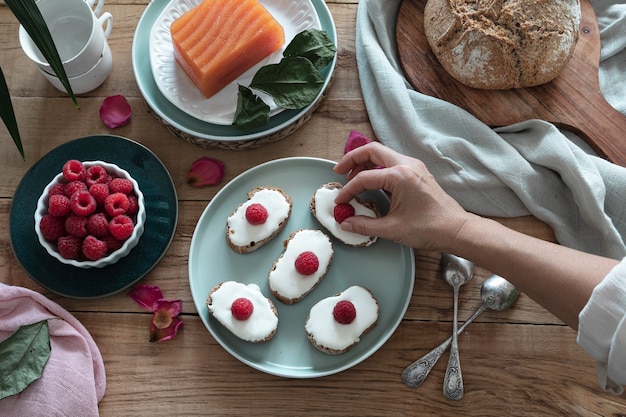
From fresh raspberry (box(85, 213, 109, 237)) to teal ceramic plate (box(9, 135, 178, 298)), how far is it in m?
0.11

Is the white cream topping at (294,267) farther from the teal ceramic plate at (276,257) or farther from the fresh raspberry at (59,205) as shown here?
the fresh raspberry at (59,205)

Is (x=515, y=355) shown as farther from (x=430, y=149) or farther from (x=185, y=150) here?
(x=185, y=150)

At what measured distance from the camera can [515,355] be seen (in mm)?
1369

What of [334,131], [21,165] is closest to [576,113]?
[334,131]

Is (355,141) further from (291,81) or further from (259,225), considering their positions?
(259,225)

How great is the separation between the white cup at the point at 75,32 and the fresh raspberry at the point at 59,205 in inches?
12.9

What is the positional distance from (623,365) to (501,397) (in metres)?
0.38

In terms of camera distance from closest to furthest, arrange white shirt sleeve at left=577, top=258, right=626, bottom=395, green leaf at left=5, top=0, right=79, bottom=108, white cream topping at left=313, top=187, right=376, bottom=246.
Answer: white shirt sleeve at left=577, top=258, right=626, bottom=395 → green leaf at left=5, top=0, right=79, bottom=108 → white cream topping at left=313, top=187, right=376, bottom=246

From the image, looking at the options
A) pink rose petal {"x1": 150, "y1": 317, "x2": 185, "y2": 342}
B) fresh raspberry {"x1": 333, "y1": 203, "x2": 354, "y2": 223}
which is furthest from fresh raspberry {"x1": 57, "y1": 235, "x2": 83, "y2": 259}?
fresh raspberry {"x1": 333, "y1": 203, "x2": 354, "y2": 223}

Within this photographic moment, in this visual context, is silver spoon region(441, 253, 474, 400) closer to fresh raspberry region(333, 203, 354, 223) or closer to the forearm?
the forearm

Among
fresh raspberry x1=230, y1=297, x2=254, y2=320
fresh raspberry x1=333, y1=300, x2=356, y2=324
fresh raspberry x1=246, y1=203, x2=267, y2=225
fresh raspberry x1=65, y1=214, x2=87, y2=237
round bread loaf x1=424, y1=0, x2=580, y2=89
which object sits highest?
round bread loaf x1=424, y1=0, x2=580, y2=89

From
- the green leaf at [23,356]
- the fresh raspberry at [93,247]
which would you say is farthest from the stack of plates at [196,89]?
the green leaf at [23,356]

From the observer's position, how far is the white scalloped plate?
146 cm

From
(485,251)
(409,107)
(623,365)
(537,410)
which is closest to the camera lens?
(623,365)
